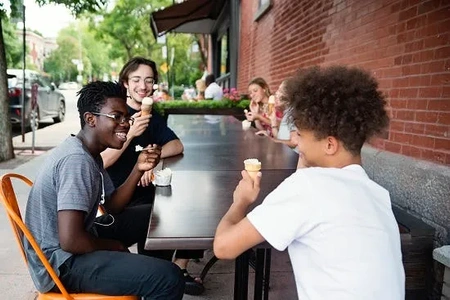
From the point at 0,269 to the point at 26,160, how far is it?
4411 millimetres

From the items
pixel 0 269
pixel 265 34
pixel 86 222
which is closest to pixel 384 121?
pixel 86 222

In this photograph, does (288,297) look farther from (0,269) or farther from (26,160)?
(26,160)

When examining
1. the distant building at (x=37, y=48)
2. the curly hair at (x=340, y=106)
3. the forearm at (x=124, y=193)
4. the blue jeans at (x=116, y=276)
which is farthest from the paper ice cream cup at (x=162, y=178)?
the distant building at (x=37, y=48)

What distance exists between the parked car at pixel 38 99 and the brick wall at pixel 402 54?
22.3 ft

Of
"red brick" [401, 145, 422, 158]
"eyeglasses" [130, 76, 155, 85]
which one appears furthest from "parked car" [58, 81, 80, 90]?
"red brick" [401, 145, 422, 158]

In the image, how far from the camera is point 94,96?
1998 mm

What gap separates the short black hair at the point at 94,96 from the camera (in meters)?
1.98

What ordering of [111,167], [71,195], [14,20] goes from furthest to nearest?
[14,20] → [111,167] → [71,195]

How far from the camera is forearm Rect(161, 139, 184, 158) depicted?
10.2ft

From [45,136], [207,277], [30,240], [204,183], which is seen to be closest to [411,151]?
[204,183]

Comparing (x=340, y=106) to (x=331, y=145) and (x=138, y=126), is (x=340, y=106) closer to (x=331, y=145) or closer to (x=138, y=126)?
(x=331, y=145)

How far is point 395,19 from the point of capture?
3365 millimetres

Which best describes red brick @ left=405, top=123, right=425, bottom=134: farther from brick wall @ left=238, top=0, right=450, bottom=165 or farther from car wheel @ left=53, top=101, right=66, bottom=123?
car wheel @ left=53, top=101, right=66, bottom=123

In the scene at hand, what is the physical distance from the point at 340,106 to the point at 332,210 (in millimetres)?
308
